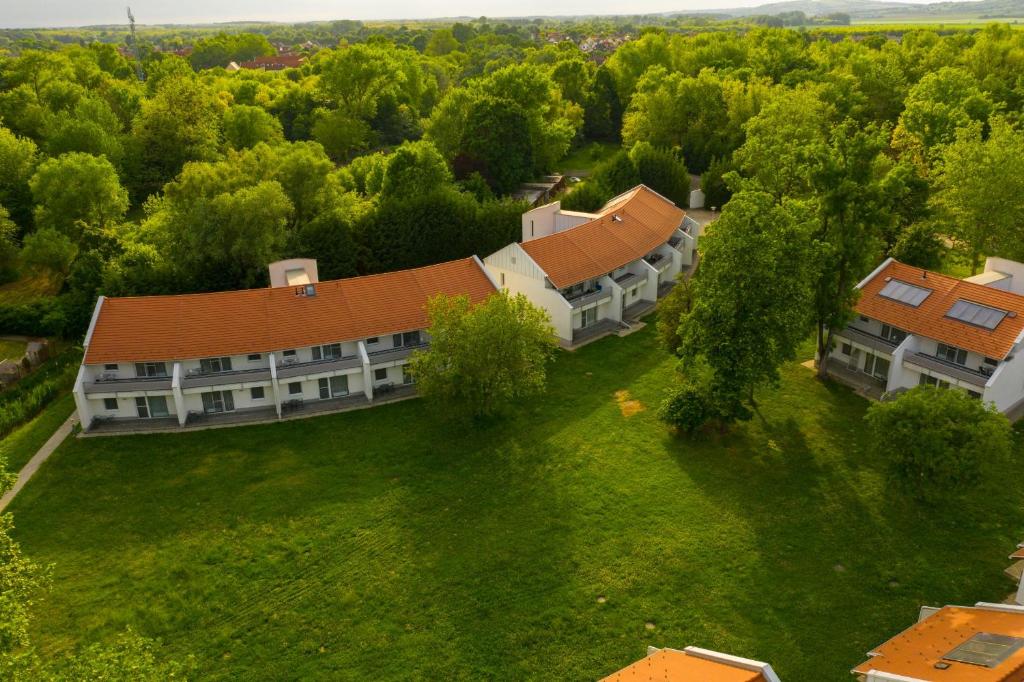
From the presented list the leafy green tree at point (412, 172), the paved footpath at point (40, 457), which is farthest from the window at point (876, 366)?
the paved footpath at point (40, 457)

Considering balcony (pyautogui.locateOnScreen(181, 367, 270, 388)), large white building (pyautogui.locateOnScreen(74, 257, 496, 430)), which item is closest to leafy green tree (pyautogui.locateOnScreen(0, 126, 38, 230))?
large white building (pyautogui.locateOnScreen(74, 257, 496, 430))

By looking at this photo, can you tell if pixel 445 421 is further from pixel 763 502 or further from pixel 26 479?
pixel 26 479

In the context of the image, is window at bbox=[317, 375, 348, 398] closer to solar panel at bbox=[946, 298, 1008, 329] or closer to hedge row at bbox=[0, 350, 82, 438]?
hedge row at bbox=[0, 350, 82, 438]

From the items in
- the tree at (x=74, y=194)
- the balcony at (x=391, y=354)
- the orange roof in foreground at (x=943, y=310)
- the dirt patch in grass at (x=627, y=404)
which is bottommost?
the dirt patch in grass at (x=627, y=404)

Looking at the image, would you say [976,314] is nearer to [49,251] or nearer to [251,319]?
[251,319]

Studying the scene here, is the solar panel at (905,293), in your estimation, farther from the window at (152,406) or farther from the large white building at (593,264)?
the window at (152,406)
